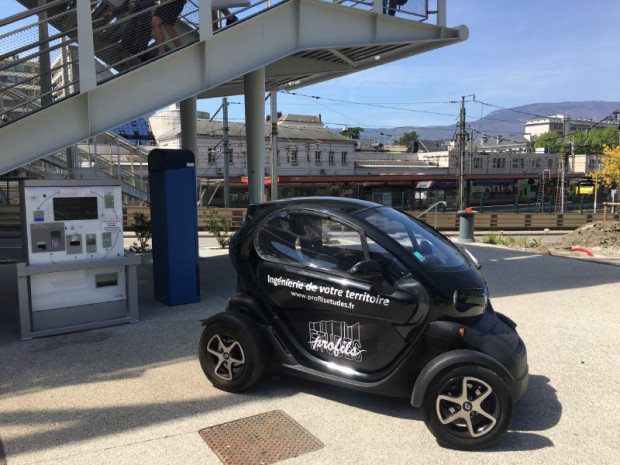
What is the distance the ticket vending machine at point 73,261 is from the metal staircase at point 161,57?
0.60 metres

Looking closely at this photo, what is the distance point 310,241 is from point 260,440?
1.67 metres

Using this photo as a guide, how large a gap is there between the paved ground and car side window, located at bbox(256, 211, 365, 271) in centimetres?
123

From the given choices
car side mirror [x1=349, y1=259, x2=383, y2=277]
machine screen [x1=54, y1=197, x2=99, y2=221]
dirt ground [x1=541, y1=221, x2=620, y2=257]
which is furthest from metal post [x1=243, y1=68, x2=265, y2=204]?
dirt ground [x1=541, y1=221, x2=620, y2=257]

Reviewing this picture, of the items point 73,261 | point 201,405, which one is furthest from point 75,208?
point 201,405

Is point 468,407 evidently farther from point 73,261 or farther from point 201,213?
point 201,213

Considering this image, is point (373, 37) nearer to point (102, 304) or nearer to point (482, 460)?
point (102, 304)

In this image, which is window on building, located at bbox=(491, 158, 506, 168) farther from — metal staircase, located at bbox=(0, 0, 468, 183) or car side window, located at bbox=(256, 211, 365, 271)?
car side window, located at bbox=(256, 211, 365, 271)

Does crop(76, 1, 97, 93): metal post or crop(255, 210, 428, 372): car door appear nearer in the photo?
crop(255, 210, 428, 372): car door

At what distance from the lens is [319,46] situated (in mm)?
8562

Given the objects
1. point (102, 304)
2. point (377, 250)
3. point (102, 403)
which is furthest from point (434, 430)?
point (102, 304)

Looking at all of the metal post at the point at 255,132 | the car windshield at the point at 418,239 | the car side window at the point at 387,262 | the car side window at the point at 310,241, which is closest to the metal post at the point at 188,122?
the metal post at the point at 255,132

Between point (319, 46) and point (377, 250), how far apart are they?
5721 mm

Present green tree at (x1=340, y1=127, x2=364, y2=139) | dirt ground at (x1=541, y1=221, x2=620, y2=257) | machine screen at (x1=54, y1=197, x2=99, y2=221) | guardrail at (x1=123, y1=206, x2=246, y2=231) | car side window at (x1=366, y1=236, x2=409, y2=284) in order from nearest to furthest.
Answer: car side window at (x1=366, y1=236, x2=409, y2=284) → machine screen at (x1=54, y1=197, x2=99, y2=221) → dirt ground at (x1=541, y1=221, x2=620, y2=257) → guardrail at (x1=123, y1=206, x2=246, y2=231) → green tree at (x1=340, y1=127, x2=364, y2=139)

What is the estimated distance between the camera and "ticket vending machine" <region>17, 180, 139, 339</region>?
5.84m
